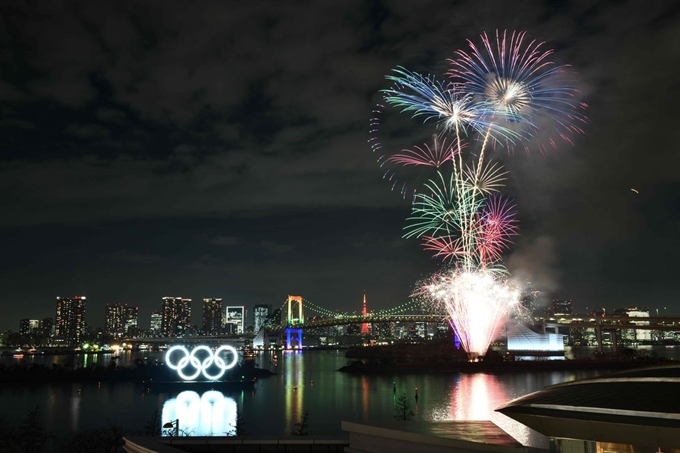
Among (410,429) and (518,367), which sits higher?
(410,429)

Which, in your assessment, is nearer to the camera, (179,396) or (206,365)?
(179,396)

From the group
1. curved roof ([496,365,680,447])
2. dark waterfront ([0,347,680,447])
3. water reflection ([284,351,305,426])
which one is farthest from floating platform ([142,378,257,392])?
curved roof ([496,365,680,447])

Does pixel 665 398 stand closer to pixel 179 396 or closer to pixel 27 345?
pixel 179 396

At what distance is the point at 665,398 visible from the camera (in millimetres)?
6551

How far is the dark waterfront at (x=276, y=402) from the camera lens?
2334 cm

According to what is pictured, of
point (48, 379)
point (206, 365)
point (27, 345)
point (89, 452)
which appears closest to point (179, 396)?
point (206, 365)

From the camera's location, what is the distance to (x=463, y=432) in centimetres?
836

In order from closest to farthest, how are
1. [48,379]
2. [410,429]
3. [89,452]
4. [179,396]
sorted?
[410,429]
[89,452]
[179,396]
[48,379]

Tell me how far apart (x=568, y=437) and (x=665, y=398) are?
4.03ft

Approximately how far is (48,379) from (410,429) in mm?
41680

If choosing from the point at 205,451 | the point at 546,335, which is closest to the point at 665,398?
the point at 205,451

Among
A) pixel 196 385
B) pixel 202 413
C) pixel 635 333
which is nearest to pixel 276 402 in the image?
pixel 202 413

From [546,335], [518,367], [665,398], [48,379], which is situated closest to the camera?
[665,398]

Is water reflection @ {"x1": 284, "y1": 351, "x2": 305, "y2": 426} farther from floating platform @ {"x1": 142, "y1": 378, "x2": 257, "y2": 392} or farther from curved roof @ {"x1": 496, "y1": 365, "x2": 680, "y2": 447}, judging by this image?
curved roof @ {"x1": 496, "y1": 365, "x2": 680, "y2": 447}
